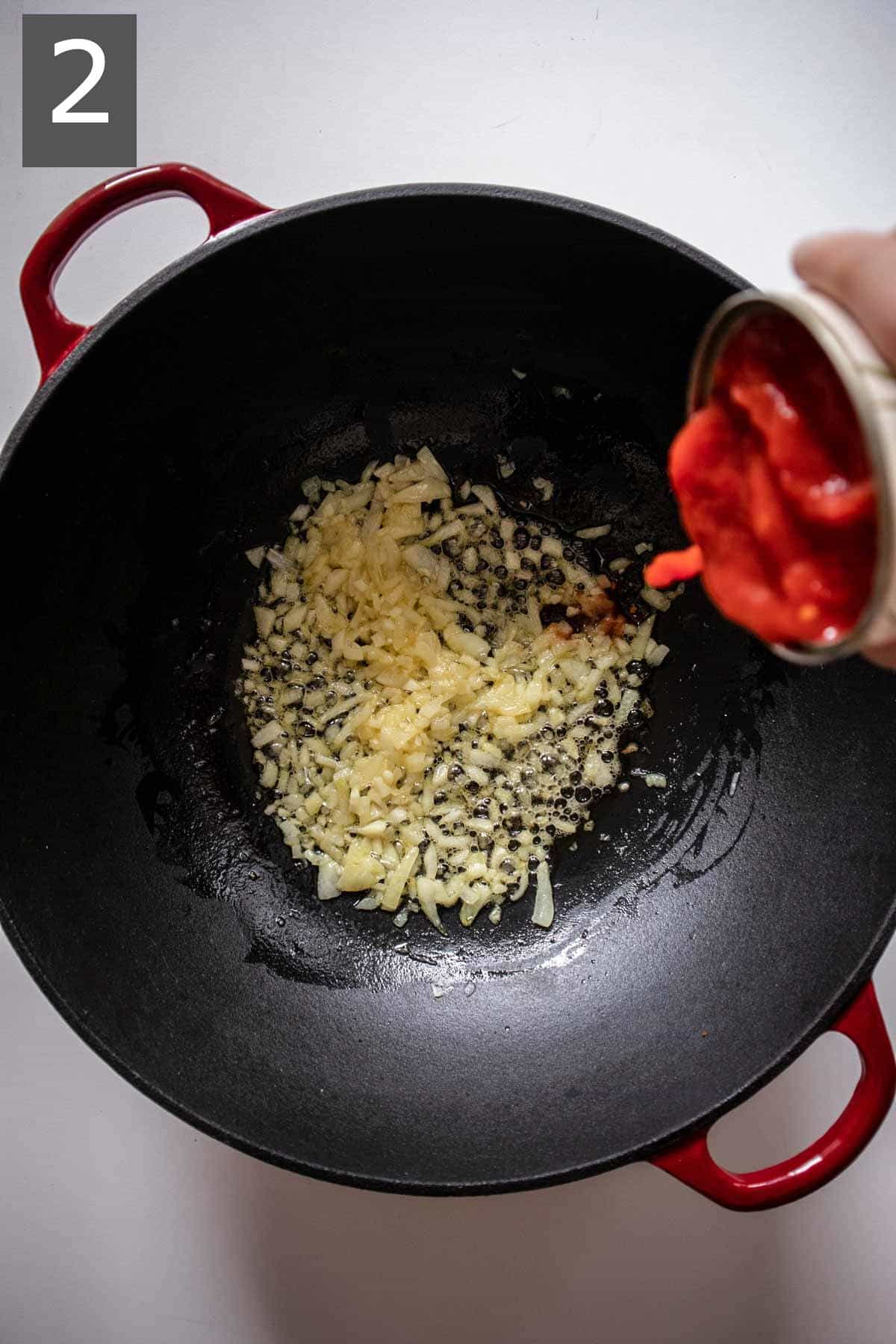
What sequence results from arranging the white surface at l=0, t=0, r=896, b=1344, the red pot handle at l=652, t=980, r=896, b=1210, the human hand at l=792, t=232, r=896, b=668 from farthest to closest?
the white surface at l=0, t=0, r=896, b=1344 < the red pot handle at l=652, t=980, r=896, b=1210 < the human hand at l=792, t=232, r=896, b=668

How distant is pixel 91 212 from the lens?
0.91m

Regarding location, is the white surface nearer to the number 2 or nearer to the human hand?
the number 2

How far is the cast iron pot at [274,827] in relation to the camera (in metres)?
0.96

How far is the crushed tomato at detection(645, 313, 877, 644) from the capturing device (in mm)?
563

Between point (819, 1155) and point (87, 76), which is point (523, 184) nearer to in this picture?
point (87, 76)

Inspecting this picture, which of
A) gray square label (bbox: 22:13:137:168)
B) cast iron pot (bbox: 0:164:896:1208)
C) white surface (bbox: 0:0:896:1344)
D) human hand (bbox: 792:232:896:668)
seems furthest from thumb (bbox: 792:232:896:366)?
gray square label (bbox: 22:13:137:168)

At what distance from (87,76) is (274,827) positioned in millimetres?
953

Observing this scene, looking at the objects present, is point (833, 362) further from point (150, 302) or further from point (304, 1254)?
point (304, 1254)

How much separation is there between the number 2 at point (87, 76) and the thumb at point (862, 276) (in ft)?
3.17

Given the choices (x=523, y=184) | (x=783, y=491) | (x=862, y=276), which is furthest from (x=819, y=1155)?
(x=523, y=184)

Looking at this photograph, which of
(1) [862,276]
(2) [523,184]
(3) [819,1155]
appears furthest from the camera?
(2) [523,184]

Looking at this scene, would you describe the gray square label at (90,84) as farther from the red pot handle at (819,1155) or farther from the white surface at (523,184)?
the red pot handle at (819,1155)

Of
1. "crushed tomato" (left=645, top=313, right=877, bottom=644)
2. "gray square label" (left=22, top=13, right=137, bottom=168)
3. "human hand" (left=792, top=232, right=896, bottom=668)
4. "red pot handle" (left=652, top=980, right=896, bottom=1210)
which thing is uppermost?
"gray square label" (left=22, top=13, right=137, bottom=168)

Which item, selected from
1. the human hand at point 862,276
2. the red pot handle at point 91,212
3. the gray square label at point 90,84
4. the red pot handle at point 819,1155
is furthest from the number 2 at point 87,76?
the red pot handle at point 819,1155
